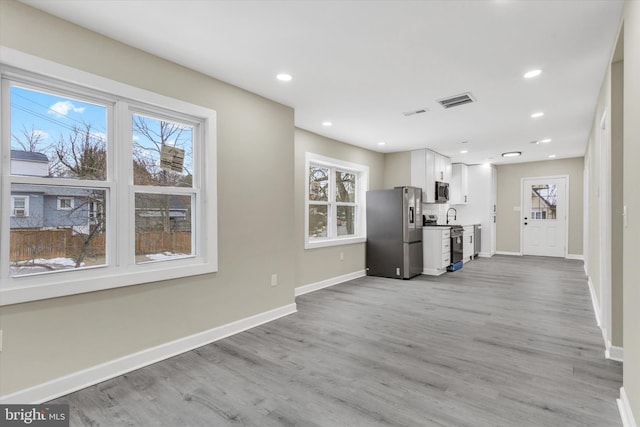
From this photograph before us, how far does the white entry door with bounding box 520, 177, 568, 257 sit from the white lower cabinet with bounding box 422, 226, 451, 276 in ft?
12.2

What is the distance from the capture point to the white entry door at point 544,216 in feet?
27.4

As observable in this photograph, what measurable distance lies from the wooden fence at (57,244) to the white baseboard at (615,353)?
394 cm

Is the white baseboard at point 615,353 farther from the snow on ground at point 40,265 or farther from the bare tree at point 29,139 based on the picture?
the bare tree at point 29,139

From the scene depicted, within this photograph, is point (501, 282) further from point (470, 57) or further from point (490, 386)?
point (470, 57)

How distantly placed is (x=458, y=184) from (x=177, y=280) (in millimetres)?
7557

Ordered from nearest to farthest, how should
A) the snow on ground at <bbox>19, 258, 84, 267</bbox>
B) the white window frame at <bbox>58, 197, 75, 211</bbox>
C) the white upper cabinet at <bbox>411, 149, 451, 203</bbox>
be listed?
the snow on ground at <bbox>19, 258, 84, 267</bbox> < the white window frame at <bbox>58, 197, 75, 211</bbox> < the white upper cabinet at <bbox>411, 149, 451, 203</bbox>

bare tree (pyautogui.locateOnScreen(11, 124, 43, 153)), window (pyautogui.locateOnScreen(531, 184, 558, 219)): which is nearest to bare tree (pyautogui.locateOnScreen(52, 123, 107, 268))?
bare tree (pyautogui.locateOnScreen(11, 124, 43, 153))

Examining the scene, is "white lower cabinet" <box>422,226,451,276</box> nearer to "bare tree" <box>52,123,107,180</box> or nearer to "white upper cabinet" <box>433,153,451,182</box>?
"white upper cabinet" <box>433,153,451,182</box>

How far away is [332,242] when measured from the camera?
220 inches

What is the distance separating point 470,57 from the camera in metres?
2.76

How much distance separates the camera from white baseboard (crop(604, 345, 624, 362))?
8.79 ft

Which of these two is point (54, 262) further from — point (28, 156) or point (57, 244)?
point (28, 156)

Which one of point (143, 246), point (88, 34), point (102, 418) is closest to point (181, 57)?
point (88, 34)

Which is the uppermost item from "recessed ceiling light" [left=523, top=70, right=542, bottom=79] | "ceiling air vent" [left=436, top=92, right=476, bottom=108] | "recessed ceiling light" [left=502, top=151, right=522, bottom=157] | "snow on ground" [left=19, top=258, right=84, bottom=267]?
"ceiling air vent" [left=436, top=92, right=476, bottom=108]
